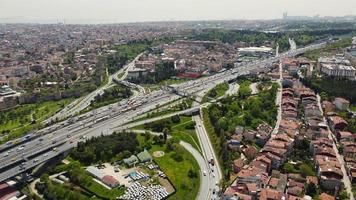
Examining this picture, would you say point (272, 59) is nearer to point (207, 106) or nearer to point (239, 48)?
point (239, 48)

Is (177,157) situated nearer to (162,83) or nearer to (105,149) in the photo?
(105,149)

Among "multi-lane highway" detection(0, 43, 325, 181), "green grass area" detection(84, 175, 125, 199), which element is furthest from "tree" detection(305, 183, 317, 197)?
"multi-lane highway" detection(0, 43, 325, 181)

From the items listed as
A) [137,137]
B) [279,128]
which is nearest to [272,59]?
[279,128]

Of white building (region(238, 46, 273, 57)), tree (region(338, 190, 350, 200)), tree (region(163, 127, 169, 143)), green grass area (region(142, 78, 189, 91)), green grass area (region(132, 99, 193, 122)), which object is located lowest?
tree (region(338, 190, 350, 200))

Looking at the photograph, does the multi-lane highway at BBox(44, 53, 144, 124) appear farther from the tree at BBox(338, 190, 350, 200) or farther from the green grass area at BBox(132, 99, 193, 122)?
the tree at BBox(338, 190, 350, 200)

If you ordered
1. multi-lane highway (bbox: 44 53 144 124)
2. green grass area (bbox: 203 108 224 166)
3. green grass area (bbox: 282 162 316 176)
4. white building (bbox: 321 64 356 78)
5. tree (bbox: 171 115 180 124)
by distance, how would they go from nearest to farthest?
1. green grass area (bbox: 282 162 316 176)
2. green grass area (bbox: 203 108 224 166)
3. tree (bbox: 171 115 180 124)
4. multi-lane highway (bbox: 44 53 144 124)
5. white building (bbox: 321 64 356 78)

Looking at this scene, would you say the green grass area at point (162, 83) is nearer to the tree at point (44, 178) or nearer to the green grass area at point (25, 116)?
the green grass area at point (25, 116)
